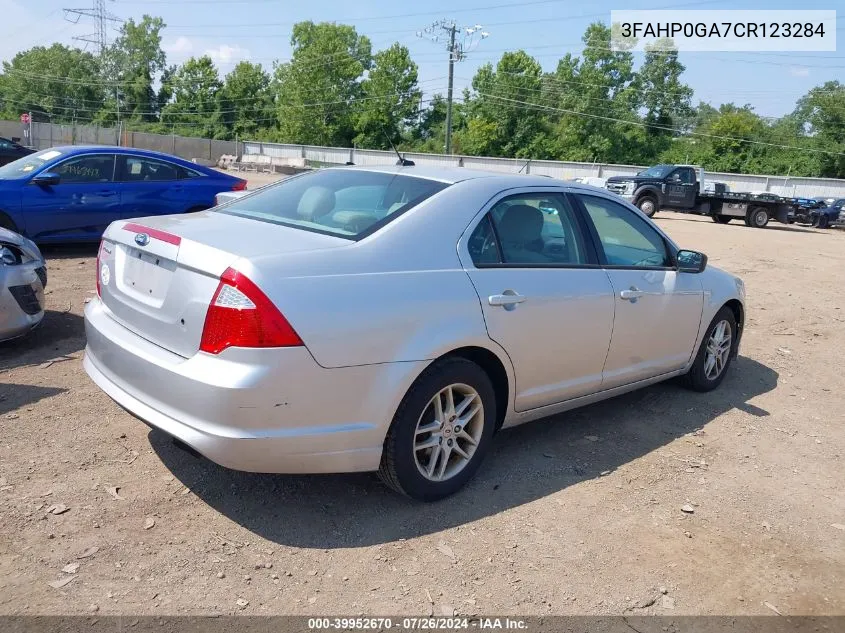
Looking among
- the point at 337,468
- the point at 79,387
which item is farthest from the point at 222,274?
the point at 79,387

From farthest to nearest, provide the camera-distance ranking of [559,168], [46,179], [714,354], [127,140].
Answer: [127,140], [559,168], [46,179], [714,354]

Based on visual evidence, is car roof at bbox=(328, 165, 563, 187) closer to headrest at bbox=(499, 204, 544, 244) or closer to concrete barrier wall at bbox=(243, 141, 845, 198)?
headrest at bbox=(499, 204, 544, 244)

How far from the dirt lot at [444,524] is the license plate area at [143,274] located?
3.17 ft

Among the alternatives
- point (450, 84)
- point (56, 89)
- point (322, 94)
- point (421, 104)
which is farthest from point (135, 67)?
point (450, 84)

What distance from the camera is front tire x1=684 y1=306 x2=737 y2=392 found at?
212 inches

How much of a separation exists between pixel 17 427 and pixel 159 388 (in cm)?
158

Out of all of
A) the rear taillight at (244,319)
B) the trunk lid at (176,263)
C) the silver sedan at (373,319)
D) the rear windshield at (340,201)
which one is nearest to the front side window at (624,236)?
the silver sedan at (373,319)

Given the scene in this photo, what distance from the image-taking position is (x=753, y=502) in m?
3.87

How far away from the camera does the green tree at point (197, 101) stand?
82.8 m

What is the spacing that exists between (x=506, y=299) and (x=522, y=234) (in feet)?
1.67

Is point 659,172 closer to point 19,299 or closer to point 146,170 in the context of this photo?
point 146,170

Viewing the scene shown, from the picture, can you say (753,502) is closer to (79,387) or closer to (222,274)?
(222,274)

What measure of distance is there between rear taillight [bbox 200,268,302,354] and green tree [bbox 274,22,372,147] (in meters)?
73.1

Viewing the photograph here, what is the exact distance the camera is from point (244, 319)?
2.84m
